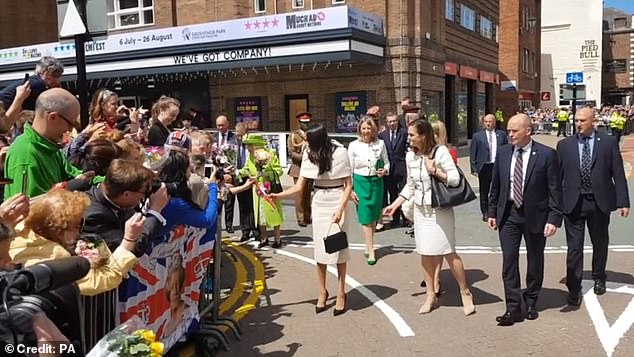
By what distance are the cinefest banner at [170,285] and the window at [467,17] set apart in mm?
24069

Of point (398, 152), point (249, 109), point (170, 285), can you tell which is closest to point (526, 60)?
point (249, 109)

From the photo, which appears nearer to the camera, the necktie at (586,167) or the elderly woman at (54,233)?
the elderly woman at (54,233)

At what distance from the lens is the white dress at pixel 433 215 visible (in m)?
5.43

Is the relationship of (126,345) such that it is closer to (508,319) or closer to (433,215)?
(433,215)

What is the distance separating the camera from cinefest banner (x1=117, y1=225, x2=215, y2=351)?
362cm

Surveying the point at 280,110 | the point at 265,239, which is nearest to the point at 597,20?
the point at 280,110

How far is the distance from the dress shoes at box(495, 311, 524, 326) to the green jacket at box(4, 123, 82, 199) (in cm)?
397

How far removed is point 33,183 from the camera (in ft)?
13.7

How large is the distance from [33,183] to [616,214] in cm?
988

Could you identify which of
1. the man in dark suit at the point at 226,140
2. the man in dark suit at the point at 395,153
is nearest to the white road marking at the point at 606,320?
the man in dark suit at the point at 395,153

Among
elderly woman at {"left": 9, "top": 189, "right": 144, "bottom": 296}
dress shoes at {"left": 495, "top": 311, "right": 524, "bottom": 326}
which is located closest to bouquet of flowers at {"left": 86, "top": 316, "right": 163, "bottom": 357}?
elderly woman at {"left": 9, "top": 189, "right": 144, "bottom": 296}

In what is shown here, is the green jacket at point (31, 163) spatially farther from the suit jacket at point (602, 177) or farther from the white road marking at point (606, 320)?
the suit jacket at point (602, 177)

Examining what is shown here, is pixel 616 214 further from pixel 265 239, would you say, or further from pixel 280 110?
pixel 280 110

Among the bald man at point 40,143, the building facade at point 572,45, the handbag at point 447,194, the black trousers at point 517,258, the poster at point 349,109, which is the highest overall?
the building facade at point 572,45
